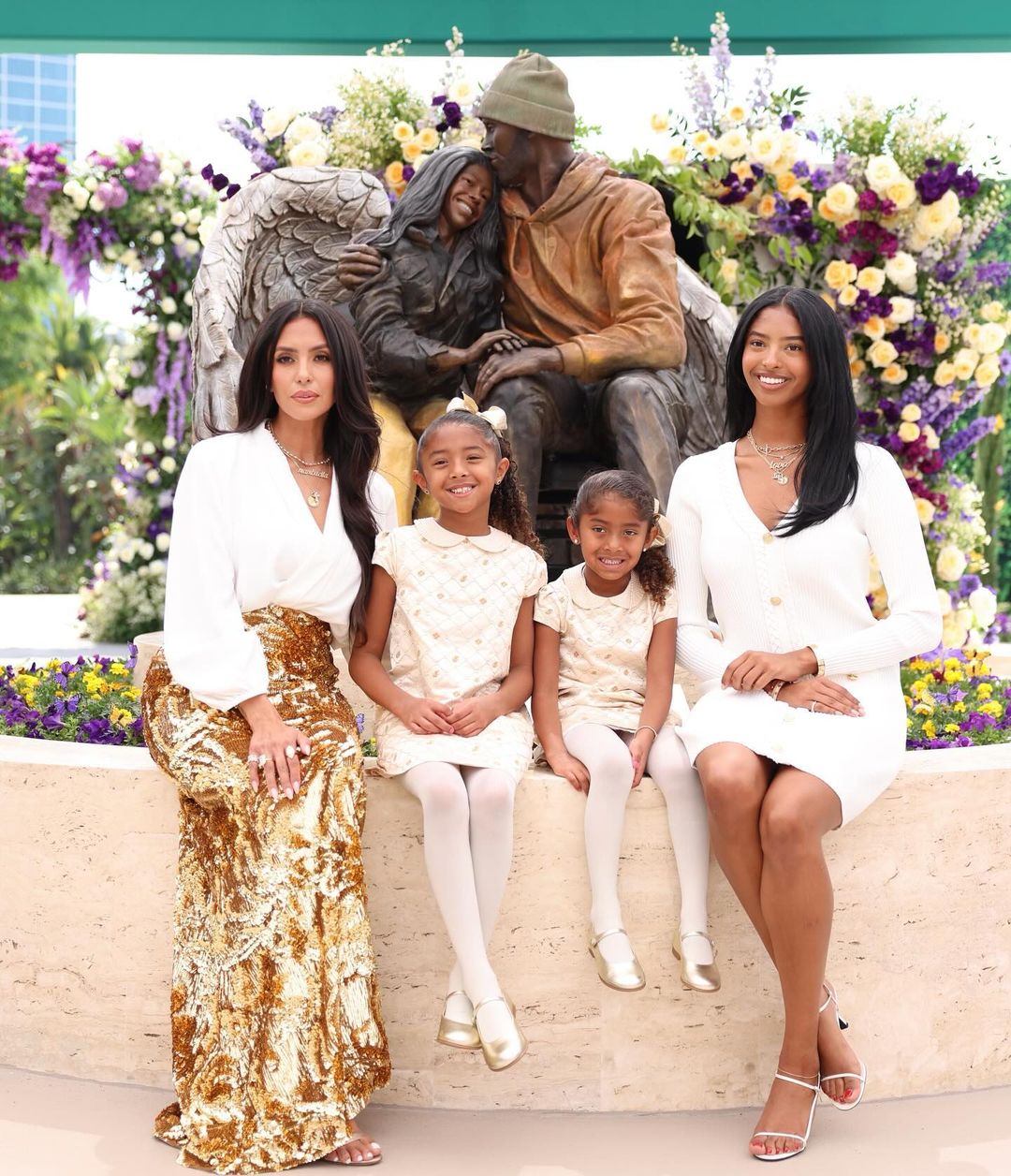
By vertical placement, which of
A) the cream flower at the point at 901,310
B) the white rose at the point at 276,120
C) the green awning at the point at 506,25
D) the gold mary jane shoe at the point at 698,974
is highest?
the green awning at the point at 506,25

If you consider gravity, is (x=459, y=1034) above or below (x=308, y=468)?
below

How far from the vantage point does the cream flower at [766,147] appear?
18.5 ft

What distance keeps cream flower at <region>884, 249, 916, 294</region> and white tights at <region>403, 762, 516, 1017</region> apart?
389 centimetres

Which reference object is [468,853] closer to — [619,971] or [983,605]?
[619,971]

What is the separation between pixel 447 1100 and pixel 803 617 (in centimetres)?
122

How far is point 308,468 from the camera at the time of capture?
2979 millimetres

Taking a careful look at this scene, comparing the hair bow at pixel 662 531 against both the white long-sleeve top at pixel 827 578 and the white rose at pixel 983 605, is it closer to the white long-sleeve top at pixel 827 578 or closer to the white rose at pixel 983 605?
the white long-sleeve top at pixel 827 578

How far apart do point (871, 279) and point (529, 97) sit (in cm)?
240

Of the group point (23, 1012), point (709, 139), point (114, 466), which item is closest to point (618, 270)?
point (709, 139)

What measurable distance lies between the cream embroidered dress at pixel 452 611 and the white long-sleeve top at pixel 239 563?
116 mm

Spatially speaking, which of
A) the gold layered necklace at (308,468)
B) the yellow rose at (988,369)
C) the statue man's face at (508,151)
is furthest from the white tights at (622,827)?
the yellow rose at (988,369)

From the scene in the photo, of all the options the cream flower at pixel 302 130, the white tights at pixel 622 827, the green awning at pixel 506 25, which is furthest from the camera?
the green awning at pixel 506 25

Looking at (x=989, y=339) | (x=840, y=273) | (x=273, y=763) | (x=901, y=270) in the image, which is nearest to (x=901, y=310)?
(x=901, y=270)

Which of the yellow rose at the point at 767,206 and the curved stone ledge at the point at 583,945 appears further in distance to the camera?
the yellow rose at the point at 767,206
